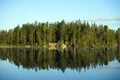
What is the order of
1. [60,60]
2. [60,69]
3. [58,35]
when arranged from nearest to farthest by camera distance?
1. [60,69]
2. [60,60]
3. [58,35]

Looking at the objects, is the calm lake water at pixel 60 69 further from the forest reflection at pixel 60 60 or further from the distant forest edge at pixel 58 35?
the distant forest edge at pixel 58 35

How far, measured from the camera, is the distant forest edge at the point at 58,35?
321 ft

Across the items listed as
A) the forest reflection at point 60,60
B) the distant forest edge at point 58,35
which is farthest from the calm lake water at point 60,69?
the distant forest edge at point 58,35

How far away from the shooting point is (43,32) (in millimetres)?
101062

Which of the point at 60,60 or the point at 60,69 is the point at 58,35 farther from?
the point at 60,69

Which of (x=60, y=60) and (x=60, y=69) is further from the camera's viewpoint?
(x=60, y=60)

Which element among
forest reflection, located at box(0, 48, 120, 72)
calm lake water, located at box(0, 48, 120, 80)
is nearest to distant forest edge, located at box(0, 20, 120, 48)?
forest reflection, located at box(0, 48, 120, 72)

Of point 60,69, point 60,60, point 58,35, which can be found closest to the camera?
point 60,69

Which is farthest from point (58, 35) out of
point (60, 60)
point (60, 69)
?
point (60, 69)

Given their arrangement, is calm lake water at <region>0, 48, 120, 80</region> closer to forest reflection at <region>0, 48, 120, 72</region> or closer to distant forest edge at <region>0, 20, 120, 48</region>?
forest reflection at <region>0, 48, 120, 72</region>

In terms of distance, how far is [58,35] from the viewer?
101438 millimetres

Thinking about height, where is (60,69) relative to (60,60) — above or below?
above

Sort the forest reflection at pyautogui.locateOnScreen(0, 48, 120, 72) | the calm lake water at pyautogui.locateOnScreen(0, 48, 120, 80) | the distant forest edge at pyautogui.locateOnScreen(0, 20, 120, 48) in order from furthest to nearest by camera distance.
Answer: the distant forest edge at pyautogui.locateOnScreen(0, 20, 120, 48) < the forest reflection at pyautogui.locateOnScreen(0, 48, 120, 72) < the calm lake water at pyautogui.locateOnScreen(0, 48, 120, 80)

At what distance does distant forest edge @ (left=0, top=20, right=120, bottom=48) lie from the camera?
9788cm
